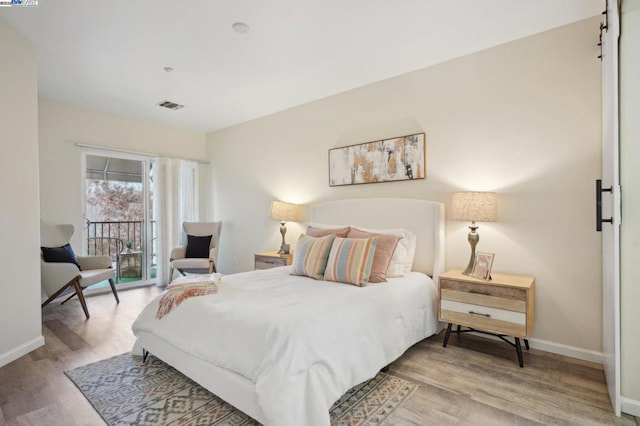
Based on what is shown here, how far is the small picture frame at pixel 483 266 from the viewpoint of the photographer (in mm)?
2598

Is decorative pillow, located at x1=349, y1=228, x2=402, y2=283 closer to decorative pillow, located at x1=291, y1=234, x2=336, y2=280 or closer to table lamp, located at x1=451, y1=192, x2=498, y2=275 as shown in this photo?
decorative pillow, located at x1=291, y1=234, x2=336, y2=280

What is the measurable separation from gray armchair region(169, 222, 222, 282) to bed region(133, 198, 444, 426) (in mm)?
2085

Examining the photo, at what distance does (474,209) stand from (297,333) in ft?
5.99

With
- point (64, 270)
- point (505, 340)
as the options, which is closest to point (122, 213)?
point (64, 270)

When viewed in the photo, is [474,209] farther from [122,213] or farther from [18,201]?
[122,213]

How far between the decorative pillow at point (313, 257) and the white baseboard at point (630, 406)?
1.97m

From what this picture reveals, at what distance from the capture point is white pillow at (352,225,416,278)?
288cm

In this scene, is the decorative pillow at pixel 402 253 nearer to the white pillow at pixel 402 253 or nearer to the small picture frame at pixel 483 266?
the white pillow at pixel 402 253

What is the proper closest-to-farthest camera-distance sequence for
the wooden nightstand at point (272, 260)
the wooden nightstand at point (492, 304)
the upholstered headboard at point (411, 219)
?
the wooden nightstand at point (492, 304) < the upholstered headboard at point (411, 219) < the wooden nightstand at point (272, 260)

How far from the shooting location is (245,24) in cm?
257

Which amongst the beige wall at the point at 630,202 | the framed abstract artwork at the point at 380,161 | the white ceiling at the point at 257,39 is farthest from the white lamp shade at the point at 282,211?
the beige wall at the point at 630,202

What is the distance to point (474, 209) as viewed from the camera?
2676mm

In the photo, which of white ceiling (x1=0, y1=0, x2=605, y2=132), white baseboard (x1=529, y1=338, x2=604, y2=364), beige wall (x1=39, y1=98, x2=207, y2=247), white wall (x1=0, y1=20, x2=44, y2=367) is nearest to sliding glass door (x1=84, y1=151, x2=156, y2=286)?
beige wall (x1=39, y1=98, x2=207, y2=247)

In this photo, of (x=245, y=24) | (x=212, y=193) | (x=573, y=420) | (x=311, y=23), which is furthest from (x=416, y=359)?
(x=212, y=193)
